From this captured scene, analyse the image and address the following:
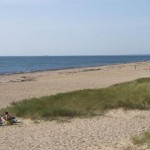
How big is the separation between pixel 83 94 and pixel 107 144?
7960 millimetres

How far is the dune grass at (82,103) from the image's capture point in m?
15.6

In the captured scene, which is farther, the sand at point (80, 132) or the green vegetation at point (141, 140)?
the sand at point (80, 132)

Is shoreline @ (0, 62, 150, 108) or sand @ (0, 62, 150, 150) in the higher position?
sand @ (0, 62, 150, 150)

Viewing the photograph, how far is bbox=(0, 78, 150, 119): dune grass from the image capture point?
51.3 ft

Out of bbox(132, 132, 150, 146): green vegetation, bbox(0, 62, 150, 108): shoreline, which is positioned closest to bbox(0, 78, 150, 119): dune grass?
bbox(0, 62, 150, 108): shoreline

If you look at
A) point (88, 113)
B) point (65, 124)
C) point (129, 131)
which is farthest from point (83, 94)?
point (129, 131)

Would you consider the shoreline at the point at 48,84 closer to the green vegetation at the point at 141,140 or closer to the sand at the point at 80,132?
the sand at the point at 80,132

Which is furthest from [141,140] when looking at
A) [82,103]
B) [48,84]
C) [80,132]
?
[48,84]

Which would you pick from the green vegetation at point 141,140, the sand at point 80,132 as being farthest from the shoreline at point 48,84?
the green vegetation at point 141,140

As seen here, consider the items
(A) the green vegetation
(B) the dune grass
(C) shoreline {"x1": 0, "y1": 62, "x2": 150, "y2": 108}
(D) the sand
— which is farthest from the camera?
(C) shoreline {"x1": 0, "y1": 62, "x2": 150, "y2": 108}

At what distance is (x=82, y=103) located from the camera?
17094 mm

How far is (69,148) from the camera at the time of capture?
10.8m

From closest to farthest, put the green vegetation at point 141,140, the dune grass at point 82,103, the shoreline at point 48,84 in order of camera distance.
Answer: the green vegetation at point 141,140 < the dune grass at point 82,103 < the shoreline at point 48,84

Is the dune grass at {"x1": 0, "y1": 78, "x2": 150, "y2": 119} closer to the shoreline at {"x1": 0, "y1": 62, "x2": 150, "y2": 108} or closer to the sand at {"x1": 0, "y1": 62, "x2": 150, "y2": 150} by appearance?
the sand at {"x1": 0, "y1": 62, "x2": 150, "y2": 150}
